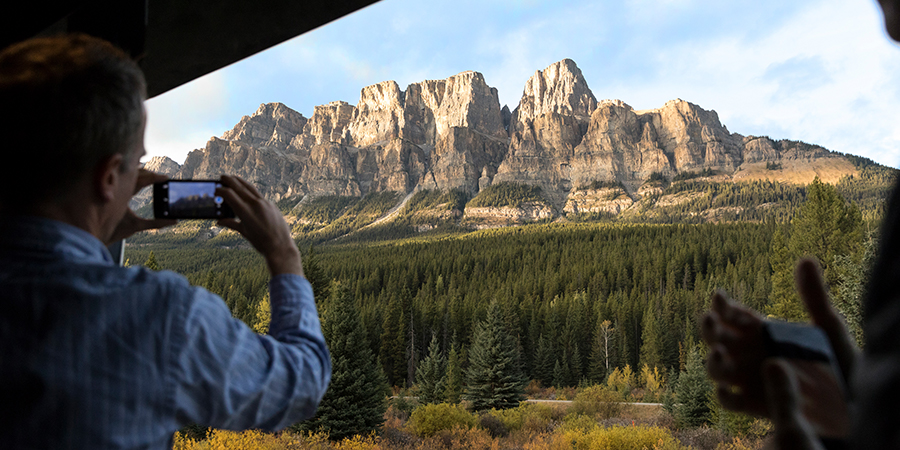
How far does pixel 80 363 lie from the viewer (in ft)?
2.71

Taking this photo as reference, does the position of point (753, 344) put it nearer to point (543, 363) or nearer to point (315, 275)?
point (315, 275)

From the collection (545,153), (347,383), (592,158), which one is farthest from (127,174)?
(592,158)

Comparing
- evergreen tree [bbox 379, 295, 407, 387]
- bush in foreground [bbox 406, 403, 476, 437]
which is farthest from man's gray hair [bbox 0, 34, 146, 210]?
evergreen tree [bbox 379, 295, 407, 387]

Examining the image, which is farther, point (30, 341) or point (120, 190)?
point (120, 190)

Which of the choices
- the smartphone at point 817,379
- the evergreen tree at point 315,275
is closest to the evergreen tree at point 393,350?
the evergreen tree at point 315,275

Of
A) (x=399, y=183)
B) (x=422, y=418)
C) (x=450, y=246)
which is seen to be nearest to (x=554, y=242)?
(x=450, y=246)

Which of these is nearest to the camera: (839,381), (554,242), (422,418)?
(839,381)

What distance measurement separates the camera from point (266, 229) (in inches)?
49.1

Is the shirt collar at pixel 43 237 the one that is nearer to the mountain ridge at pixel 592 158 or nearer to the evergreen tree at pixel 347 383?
the evergreen tree at pixel 347 383

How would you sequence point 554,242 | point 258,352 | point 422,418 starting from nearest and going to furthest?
point 258,352
point 422,418
point 554,242

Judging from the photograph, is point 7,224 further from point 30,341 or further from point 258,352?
point 258,352

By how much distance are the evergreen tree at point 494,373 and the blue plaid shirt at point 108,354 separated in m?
31.8

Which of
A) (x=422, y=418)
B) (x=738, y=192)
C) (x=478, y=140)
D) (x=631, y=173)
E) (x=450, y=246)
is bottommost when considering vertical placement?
(x=422, y=418)

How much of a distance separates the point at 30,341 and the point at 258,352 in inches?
14.5
